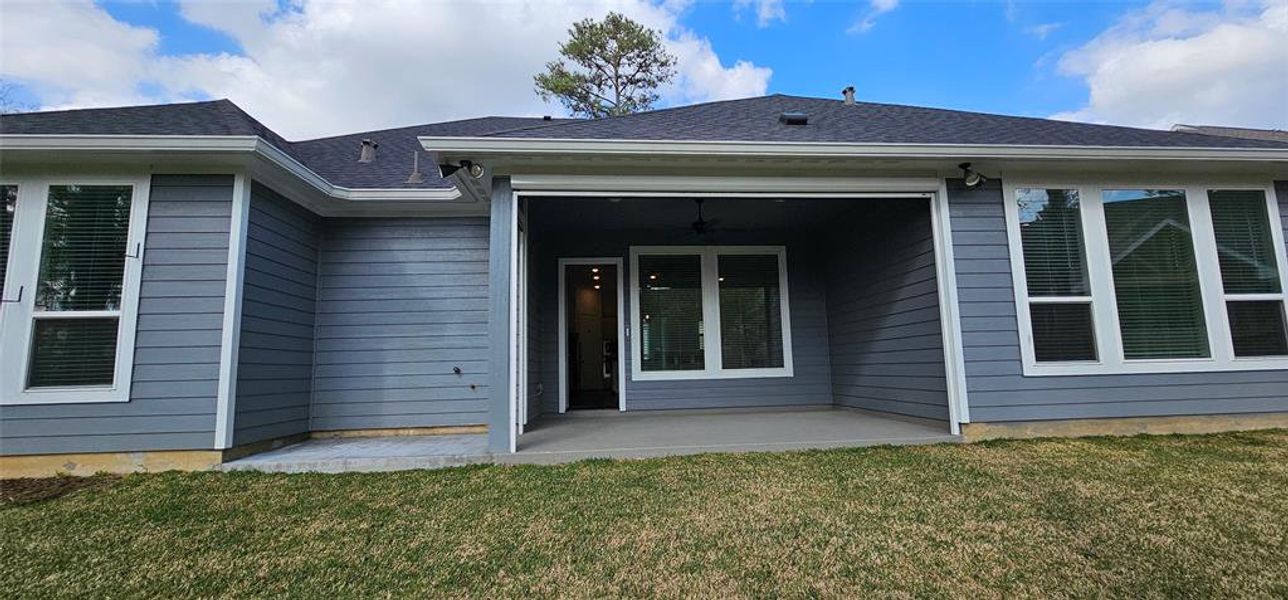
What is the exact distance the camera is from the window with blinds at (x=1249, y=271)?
14.6ft

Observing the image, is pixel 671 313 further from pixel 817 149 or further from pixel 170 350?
pixel 170 350

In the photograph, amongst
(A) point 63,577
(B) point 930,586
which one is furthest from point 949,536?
(A) point 63,577

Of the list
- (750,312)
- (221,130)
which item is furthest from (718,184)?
(221,130)

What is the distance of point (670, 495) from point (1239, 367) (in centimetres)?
506

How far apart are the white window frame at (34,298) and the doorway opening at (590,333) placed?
370 cm

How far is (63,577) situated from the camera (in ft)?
7.00

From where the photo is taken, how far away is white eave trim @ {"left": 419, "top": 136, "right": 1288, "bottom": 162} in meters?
3.80

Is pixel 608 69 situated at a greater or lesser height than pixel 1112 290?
greater

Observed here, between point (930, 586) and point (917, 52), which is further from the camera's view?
point (917, 52)

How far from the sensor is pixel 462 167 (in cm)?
398

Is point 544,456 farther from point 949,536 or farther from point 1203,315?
point 1203,315

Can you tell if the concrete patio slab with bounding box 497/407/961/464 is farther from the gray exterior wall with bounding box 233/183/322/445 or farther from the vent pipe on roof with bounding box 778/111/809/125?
the vent pipe on roof with bounding box 778/111/809/125

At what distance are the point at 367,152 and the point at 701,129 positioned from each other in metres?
4.00

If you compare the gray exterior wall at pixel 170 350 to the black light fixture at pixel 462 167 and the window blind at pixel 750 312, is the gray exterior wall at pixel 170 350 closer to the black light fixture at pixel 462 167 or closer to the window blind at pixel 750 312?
the black light fixture at pixel 462 167
